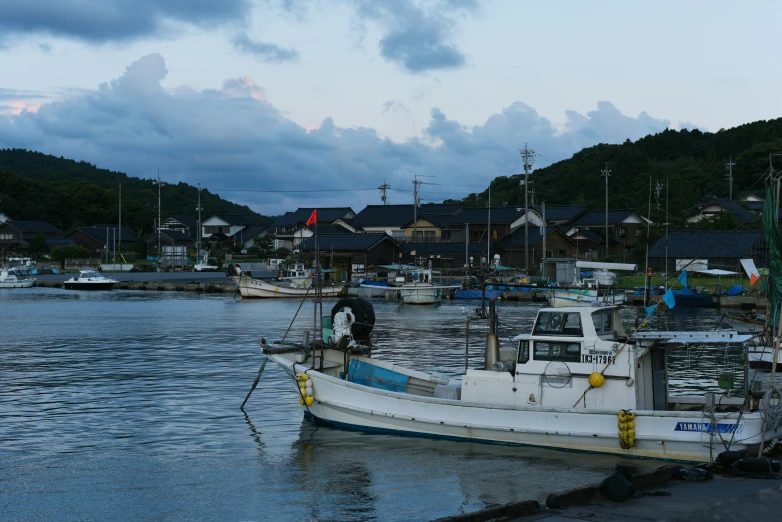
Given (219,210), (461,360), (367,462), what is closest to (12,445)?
(367,462)

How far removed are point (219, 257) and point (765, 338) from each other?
106m

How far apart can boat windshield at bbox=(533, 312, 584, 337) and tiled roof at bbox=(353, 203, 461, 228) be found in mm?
101209

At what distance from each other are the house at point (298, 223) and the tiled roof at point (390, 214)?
2554mm

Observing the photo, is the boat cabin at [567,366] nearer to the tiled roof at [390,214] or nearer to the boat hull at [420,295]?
the boat hull at [420,295]

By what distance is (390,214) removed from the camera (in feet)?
415

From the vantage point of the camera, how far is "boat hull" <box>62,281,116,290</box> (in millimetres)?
93188

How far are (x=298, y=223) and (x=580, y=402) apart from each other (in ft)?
371

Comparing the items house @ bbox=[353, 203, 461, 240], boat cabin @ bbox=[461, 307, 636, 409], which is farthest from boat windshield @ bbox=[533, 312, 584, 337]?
house @ bbox=[353, 203, 461, 240]

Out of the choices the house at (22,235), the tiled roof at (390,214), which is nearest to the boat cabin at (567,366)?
the tiled roof at (390,214)

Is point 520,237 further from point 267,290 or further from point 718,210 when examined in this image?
point 267,290

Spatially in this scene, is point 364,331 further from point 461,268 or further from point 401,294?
point 461,268

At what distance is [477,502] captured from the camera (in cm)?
1659

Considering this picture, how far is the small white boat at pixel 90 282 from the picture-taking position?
93312 millimetres

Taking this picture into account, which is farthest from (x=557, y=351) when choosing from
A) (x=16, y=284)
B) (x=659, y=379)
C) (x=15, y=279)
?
(x=15, y=279)
